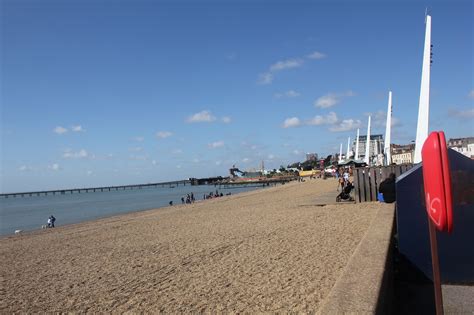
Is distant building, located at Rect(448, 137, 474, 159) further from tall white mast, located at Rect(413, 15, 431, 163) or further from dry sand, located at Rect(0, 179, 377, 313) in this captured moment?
dry sand, located at Rect(0, 179, 377, 313)

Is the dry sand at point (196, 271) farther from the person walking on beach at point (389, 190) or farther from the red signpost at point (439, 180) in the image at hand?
the red signpost at point (439, 180)

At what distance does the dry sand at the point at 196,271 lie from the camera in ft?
17.7

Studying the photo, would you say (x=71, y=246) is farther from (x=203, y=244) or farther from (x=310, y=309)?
(x=310, y=309)

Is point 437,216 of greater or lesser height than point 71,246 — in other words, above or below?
above

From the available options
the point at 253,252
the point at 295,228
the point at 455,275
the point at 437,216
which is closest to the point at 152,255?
the point at 253,252

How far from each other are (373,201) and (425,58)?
5537 millimetres

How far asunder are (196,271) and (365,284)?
4.12 metres

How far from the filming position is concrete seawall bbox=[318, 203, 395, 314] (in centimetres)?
302

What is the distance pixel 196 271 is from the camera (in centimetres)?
718

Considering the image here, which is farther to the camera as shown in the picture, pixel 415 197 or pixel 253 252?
pixel 253 252

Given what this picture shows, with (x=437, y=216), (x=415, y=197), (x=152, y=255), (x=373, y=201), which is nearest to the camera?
(x=437, y=216)

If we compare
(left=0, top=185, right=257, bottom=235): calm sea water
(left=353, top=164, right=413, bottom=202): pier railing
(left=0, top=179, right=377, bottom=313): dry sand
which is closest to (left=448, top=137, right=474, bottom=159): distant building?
(left=353, top=164, right=413, bottom=202): pier railing

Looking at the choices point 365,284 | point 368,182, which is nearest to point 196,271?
point 365,284

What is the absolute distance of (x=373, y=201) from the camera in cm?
1505
